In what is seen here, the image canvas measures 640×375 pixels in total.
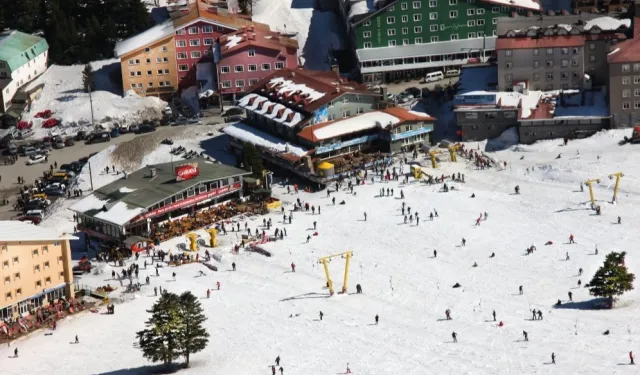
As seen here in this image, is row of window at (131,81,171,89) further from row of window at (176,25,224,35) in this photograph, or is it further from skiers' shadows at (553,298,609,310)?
skiers' shadows at (553,298,609,310)

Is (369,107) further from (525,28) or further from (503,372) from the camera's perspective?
(503,372)

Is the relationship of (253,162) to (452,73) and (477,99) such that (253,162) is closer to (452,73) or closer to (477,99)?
(477,99)

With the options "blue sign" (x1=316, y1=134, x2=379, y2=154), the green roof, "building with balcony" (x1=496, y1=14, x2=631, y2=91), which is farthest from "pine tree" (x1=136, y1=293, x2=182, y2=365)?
the green roof

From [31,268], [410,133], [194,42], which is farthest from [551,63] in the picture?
[31,268]

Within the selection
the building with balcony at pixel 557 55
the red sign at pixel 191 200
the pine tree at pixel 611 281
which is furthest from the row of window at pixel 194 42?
the pine tree at pixel 611 281

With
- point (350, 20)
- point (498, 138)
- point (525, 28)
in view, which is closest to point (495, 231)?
point (498, 138)
